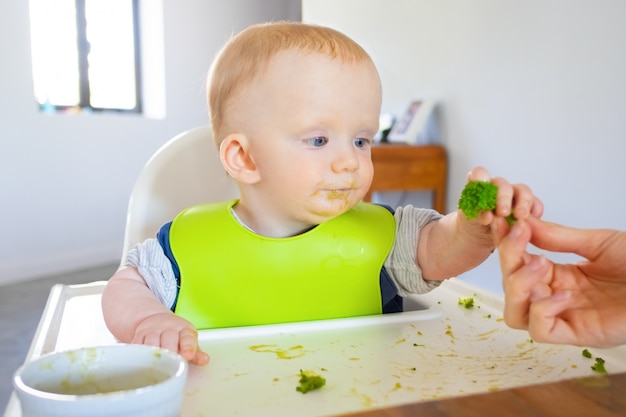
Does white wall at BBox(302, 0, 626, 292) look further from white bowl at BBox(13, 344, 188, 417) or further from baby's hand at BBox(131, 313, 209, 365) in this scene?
white bowl at BBox(13, 344, 188, 417)

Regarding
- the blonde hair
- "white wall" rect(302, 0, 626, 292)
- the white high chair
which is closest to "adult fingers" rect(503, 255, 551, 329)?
the blonde hair

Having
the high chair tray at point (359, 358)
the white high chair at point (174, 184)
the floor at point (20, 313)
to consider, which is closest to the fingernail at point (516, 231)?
the high chair tray at point (359, 358)

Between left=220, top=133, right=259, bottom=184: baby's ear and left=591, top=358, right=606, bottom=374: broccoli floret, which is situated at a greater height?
left=220, top=133, right=259, bottom=184: baby's ear

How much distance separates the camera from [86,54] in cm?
370

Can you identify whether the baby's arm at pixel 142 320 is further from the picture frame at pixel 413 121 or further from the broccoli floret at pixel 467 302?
the picture frame at pixel 413 121

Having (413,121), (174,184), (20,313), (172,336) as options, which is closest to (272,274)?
(172,336)

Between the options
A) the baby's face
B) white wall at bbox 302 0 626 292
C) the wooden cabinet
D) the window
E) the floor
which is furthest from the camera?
the window

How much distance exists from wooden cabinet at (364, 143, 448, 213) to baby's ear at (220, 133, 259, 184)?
56.8 inches

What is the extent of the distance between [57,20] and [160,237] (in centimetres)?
324

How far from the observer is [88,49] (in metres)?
3.70

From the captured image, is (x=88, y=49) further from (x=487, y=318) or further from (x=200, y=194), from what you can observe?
(x=487, y=318)

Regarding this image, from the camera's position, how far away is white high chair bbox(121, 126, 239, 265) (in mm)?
1076

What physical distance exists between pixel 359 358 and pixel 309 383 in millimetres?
100

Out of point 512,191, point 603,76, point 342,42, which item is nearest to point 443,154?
point 603,76
